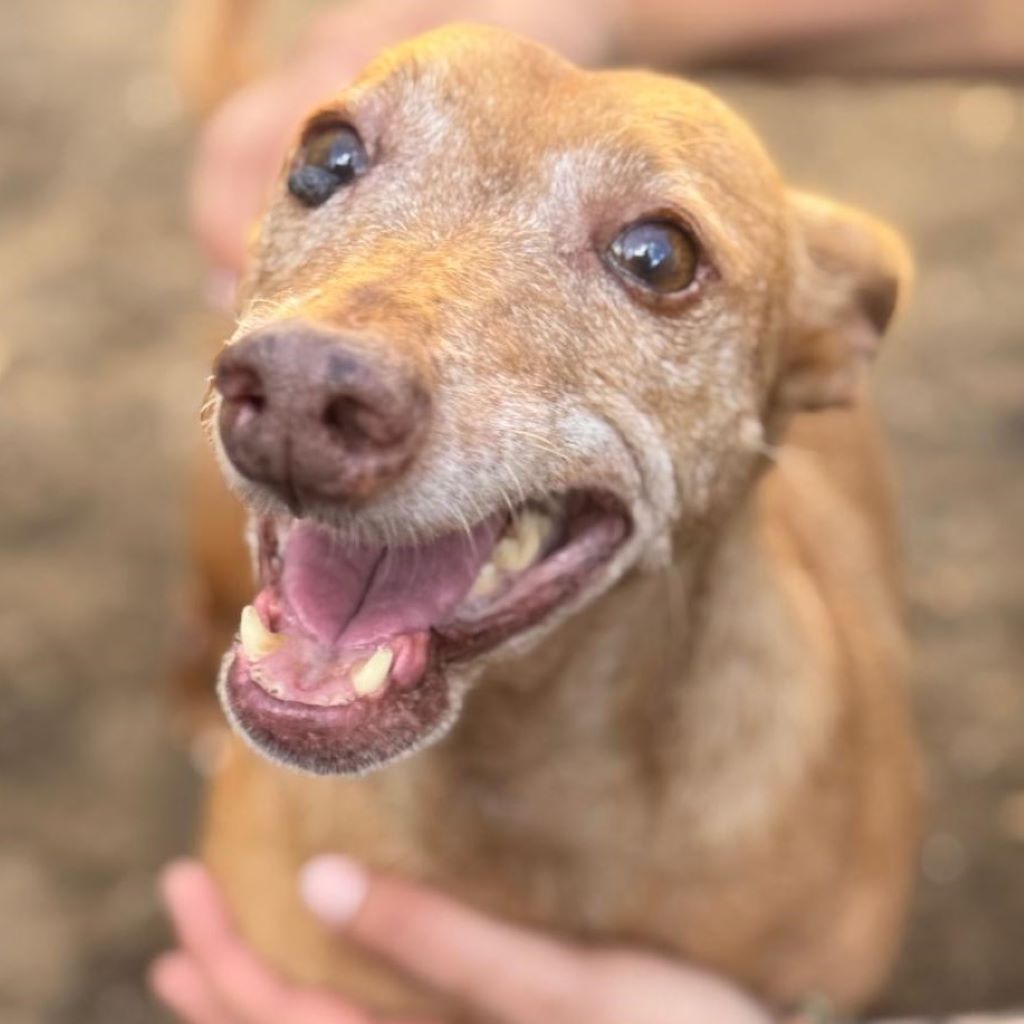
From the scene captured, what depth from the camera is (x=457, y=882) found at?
5.36ft

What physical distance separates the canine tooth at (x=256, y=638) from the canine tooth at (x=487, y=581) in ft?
0.59

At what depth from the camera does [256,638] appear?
1241 mm

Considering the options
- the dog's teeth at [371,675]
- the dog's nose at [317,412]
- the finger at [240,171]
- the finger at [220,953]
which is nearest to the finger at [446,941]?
the finger at [220,953]

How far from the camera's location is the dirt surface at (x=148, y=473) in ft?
8.12

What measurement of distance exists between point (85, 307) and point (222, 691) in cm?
245

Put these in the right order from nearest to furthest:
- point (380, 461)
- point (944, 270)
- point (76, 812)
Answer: point (380, 461) < point (76, 812) < point (944, 270)

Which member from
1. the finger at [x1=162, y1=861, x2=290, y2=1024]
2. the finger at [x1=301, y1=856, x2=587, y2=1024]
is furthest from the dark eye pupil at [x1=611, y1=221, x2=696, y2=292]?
the finger at [x1=162, y1=861, x2=290, y2=1024]

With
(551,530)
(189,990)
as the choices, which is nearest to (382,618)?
(551,530)

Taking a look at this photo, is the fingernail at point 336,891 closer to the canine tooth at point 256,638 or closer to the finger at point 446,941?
the finger at point 446,941

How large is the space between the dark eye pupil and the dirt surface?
1.53 m

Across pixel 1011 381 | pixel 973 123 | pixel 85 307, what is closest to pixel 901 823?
pixel 1011 381

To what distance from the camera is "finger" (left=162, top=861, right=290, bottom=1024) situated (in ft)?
5.62

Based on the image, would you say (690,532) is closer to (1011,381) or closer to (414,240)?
(414,240)

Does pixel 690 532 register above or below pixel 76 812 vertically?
above
